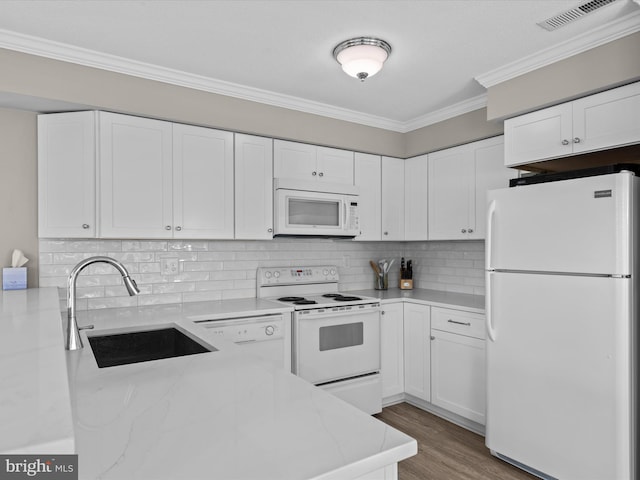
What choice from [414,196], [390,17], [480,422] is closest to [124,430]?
[390,17]

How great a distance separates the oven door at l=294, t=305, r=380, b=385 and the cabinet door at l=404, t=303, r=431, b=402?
1.02 ft

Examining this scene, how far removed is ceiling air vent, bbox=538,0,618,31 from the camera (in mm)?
2043

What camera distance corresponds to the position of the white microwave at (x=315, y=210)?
3340 mm

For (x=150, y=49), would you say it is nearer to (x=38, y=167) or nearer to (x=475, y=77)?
(x=38, y=167)

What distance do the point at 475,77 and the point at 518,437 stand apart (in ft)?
7.62

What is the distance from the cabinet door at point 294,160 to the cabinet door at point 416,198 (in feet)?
3.37

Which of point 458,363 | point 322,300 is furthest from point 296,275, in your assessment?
point 458,363

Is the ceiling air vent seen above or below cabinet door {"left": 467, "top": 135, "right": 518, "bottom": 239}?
above

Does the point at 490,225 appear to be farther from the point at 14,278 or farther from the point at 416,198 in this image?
the point at 14,278

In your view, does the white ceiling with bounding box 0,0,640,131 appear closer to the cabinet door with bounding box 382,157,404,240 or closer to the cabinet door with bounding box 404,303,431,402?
the cabinet door with bounding box 382,157,404,240

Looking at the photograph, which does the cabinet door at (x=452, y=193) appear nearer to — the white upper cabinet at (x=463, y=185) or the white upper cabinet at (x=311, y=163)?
the white upper cabinet at (x=463, y=185)

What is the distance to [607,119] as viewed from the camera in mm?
2342

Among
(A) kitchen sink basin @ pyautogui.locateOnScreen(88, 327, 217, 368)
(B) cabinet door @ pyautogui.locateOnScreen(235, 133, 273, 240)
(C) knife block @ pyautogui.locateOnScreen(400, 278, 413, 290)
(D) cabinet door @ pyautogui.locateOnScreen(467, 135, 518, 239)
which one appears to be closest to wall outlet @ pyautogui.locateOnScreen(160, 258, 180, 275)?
(B) cabinet door @ pyautogui.locateOnScreen(235, 133, 273, 240)

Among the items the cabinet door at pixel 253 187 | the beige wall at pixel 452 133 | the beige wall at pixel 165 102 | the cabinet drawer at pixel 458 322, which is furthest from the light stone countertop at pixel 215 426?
the beige wall at pixel 452 133
